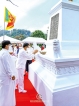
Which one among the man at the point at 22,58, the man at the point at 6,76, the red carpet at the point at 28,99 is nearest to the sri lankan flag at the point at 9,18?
the man at the point at 22,58

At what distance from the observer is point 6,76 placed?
2.96m

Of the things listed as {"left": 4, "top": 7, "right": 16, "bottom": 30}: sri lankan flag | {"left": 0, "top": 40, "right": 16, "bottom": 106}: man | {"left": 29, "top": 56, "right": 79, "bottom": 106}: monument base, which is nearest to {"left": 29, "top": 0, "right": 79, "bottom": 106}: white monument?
{"left": 29, "top": 56, "right": 79, "bottom": 106}: monument base

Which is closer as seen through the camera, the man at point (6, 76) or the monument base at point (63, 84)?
the monument base at point (63, 84)

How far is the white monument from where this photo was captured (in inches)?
109

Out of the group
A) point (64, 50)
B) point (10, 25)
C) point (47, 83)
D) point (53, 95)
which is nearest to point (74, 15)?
point (64, 50)

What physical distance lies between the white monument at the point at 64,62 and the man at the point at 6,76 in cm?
77

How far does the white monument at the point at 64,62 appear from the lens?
2.78 meters

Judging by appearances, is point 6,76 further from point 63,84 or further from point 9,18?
point 9,18

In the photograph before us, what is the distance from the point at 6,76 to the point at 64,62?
49.5 inches

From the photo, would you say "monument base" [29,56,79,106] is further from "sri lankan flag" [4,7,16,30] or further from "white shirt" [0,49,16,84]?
"sri lankan flag" [4,7,16,30]

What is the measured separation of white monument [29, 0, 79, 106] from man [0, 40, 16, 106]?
0.77 meters

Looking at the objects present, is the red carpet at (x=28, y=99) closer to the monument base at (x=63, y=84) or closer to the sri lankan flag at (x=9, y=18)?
the monument base at (x=63, y=84)

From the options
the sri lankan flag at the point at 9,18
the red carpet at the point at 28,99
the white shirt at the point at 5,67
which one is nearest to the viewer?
the white shirt at the point at 5,67

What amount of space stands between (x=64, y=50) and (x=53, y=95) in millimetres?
1379
